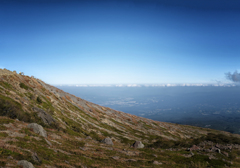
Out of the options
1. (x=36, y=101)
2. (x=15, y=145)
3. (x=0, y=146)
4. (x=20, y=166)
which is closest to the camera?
(x=20, y=166)

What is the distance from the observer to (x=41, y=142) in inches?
872

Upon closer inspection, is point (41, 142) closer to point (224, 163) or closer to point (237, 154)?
point (224, 163)

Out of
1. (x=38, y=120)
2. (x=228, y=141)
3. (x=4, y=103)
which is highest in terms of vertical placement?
(x=4, y=103)

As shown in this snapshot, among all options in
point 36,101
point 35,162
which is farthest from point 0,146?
point 36,101

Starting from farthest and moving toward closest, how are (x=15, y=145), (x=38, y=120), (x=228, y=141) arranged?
(x=228, y=141) → (x=38, y=120) → (x=15, y=145)

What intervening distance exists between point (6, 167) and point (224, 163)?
43367 mm

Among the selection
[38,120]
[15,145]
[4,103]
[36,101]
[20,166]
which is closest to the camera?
[20,166]

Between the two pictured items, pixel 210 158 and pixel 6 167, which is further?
pixel 210 158

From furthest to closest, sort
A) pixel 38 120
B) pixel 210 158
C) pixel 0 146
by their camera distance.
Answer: pixel 38 120, pixel 210 158, pixel 0 146

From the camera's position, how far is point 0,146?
51.1ft

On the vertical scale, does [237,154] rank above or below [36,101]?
below

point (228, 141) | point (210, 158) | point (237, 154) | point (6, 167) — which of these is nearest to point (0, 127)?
Result: point (6, 167)

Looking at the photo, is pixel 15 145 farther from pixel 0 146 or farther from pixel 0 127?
pixel 0 127

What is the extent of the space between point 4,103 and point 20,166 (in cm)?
2596
